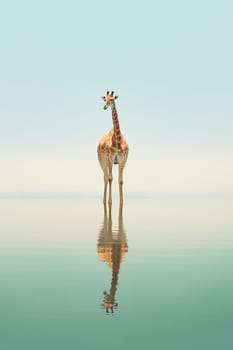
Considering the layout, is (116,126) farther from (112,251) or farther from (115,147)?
(112,251)

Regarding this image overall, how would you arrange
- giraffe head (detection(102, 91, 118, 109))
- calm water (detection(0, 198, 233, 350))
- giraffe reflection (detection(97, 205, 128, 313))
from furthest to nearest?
giraffe head (detection(102, 91, 118, 109)), giraffe reflection (detection(97, 205, 128, 313)), calm water (detection(0, 198, 233, 350))

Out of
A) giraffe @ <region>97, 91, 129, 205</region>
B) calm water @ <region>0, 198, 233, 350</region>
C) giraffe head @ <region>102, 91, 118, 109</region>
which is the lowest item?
calm water @ <region>0, 198, 233, 350</region>

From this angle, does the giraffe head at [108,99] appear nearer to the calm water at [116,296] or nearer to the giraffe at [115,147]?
the giraffe at [115,147]

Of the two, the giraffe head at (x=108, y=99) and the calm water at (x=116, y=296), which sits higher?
the giraffe head at (x=108, y=99)

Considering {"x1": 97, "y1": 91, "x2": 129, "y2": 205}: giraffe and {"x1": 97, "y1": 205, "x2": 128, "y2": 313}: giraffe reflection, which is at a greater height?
{"x1": 97, "y1": 91, "x2": 129, "y2": 205}: giraffe

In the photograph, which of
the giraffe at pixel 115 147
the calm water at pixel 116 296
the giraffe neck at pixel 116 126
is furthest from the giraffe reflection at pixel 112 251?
the giraffe neck at pixel 116 126

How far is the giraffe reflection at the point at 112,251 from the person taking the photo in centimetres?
701

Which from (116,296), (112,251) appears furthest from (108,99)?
(116,296)

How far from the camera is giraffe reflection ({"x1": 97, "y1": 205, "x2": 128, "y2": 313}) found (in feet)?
23.0

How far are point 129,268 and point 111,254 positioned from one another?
6.29 feet

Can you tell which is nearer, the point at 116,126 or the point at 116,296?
the point at 116,296

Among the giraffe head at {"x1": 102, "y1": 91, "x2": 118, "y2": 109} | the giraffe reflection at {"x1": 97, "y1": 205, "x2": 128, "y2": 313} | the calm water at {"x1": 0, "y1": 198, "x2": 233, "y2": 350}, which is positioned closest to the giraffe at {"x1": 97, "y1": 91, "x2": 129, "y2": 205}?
the giraffe head at {"x1": 102, "y1": 91, "x2": 118, "y2": 109}

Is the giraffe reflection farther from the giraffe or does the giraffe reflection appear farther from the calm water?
the giraffe

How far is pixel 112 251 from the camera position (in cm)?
1197
